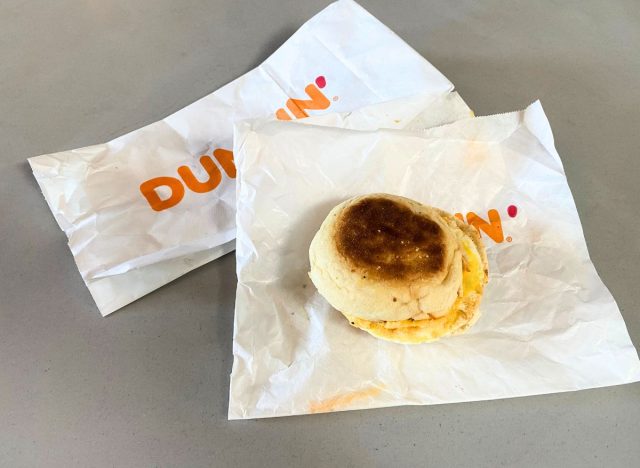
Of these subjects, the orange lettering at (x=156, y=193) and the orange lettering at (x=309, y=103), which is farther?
the orange lettering at (x=309, y=103)

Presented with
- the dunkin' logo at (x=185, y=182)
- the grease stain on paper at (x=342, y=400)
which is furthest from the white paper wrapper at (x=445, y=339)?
the dunkin' logo at (x=185, y=182)

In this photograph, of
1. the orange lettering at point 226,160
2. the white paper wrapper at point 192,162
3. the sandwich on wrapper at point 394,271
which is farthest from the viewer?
the orange lettering at point 226,160

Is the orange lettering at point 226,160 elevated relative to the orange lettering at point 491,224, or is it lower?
elevated

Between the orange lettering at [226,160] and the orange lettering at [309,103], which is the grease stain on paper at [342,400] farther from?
the orange lettering at [309,103]

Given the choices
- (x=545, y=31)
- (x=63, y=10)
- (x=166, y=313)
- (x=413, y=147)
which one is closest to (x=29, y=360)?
(x=166, y=313)

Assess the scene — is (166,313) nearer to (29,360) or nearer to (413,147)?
(29,360)

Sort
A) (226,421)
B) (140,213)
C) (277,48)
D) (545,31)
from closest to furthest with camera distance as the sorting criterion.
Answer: (226,421) < (140,213) < (277,48) < (545,31)

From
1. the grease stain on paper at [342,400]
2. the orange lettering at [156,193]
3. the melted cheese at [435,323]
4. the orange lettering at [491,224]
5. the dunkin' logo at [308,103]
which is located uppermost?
the dunkin' logo at [308,103]

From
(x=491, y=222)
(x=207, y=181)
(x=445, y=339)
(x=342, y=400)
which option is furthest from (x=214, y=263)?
(x=491, y=222)
